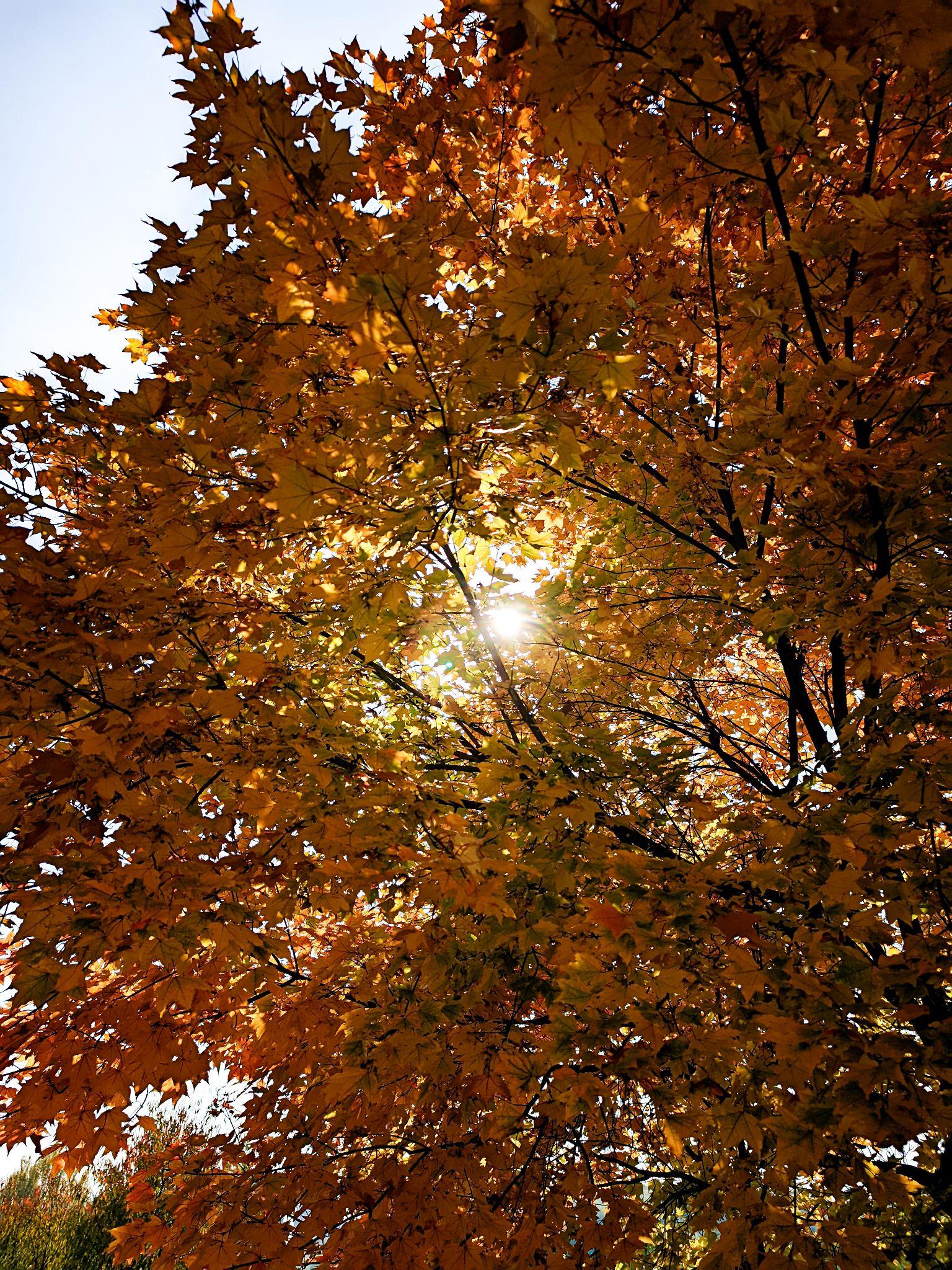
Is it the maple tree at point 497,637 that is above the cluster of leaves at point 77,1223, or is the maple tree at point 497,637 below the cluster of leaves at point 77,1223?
above

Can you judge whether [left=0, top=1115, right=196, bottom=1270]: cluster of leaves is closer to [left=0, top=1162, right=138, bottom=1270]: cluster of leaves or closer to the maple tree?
[left=0, top=1162, right=138, bottom=1270]: cluster of leaves

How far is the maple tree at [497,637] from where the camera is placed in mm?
1484

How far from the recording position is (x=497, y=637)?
3.11 metres

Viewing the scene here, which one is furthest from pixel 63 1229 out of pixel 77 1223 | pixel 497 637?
pixel 497 637

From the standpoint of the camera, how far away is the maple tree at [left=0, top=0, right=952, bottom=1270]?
148 cm

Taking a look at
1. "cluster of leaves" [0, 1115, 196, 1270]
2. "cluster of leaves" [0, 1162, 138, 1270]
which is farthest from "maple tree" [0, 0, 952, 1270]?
"cluster of leaves" [0, 1162, 138, 1270]

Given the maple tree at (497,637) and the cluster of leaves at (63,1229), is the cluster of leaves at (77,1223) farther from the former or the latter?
the maple tree at (497,637)

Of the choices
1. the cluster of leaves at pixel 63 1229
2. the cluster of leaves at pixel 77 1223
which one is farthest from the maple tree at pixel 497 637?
the cluster of leaves at pixel 63 1229

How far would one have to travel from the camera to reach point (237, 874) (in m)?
2.16

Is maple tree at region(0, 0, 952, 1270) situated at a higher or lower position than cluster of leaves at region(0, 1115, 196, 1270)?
higher

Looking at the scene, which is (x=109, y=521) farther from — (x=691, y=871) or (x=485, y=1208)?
(x=485, y=1208)

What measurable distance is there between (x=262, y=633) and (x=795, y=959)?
90.3 inches

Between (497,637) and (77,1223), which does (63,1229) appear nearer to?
(77,1223)

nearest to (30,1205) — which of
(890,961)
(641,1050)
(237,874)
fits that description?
(237,874)
